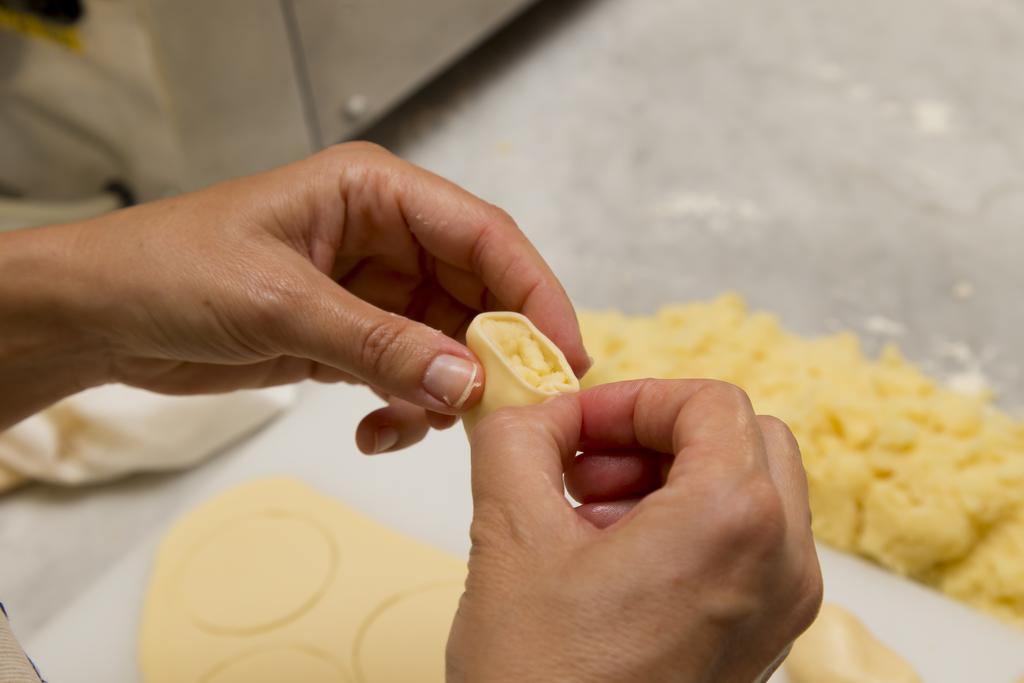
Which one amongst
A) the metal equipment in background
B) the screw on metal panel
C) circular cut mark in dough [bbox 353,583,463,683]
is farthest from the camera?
the screw on metal panel

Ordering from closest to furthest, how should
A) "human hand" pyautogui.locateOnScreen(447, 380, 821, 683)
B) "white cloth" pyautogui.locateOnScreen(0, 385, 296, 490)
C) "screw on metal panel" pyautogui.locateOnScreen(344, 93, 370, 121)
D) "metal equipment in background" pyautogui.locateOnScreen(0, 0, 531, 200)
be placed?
"human hand" pyautogui.locateOnScreen(447, 380, 821, 683)
"white cloth" pyautogui.locateOnScreen(0, 385, 296, 490)
"metal equipment in background" pyautogui.locateOnScreen(0, 0, 531, 200)
"screw on metal panel" pyautogui.locateOnScreen(344, 93, 370, 121)

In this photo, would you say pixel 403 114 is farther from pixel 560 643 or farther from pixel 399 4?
pixel 560 643

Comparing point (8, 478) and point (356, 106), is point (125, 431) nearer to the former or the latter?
point (8, 478)

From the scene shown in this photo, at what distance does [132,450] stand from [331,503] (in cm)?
33

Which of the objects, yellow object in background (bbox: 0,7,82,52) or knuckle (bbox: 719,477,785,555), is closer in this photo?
knuckle (bbox: 719,477,785,555)

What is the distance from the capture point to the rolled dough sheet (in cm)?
109

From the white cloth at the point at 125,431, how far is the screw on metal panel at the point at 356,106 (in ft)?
2.55

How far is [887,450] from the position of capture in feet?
3.80

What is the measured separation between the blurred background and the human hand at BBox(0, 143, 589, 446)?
41 centimetres

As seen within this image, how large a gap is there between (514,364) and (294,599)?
19.4 inches

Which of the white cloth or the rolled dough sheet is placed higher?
the white cloth

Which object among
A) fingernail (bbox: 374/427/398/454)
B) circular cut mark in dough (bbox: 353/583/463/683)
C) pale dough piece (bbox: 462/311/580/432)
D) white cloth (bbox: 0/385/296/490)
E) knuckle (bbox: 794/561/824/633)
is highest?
pale dough piece (bbox: 462/311/580/432)

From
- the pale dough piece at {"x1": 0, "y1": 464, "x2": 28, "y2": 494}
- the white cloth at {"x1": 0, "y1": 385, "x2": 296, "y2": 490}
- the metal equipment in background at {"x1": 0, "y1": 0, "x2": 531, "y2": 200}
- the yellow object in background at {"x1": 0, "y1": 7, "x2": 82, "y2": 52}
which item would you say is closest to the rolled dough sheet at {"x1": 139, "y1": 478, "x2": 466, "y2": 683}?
the white cloth at {"x1": 0, "y1": 385, "x2": 296, "y2": 490}

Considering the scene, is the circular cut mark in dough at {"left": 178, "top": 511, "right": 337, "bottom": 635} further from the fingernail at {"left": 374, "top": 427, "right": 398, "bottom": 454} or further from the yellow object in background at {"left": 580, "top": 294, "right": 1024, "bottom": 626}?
the yellow object in background at {"left": 580, "top": 294, "right": 1024, "bottom": 626}
